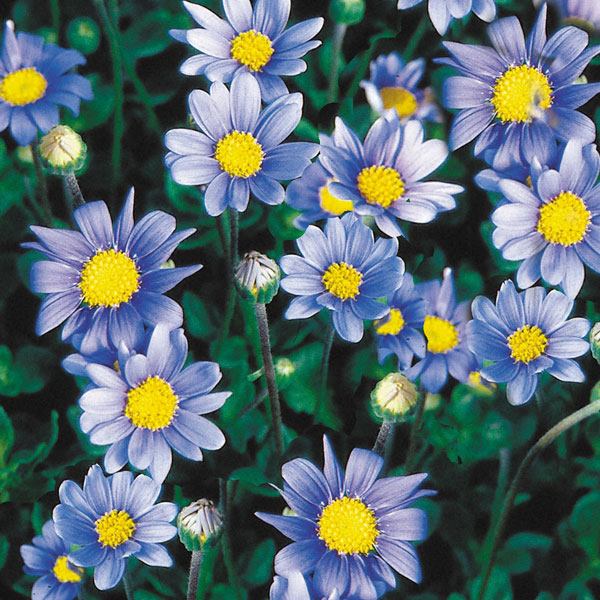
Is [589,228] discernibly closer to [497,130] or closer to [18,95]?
[497,130]

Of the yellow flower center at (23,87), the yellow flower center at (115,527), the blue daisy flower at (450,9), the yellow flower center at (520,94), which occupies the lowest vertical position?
the yellow flower center at (115,527)

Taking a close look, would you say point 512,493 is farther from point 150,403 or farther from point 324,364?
point 150,403

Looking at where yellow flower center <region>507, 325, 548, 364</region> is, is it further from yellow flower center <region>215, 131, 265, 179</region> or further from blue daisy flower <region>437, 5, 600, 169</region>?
yellow flower center <region>215, 131, 265, 179</region>

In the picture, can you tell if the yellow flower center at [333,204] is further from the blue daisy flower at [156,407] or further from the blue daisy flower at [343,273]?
the blue daisy flower at [156,407]

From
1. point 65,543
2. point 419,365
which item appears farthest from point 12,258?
point 419,365

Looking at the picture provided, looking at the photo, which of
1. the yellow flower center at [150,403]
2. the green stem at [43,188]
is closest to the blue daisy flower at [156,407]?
the yellow flower center at [150,403]

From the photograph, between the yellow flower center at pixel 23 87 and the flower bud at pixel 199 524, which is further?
the yellow flower center at pixel 23 87
